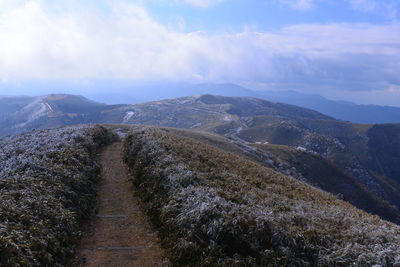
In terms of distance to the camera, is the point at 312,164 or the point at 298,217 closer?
the point at 298,217

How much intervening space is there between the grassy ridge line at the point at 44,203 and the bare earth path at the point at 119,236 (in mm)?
704

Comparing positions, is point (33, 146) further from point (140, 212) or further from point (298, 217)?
point (298, 217)

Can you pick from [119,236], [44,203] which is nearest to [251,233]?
[119,236]

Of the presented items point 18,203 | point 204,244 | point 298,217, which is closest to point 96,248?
point 18,203

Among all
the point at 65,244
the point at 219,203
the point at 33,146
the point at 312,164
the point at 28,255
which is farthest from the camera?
the point at 312,164

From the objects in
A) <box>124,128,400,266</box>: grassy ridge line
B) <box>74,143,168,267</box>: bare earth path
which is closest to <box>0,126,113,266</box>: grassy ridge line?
<box>74,143,168,267</box>: bare earth path

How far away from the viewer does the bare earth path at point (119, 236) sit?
12.5 metres

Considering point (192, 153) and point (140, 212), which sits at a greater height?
point (192, 153)

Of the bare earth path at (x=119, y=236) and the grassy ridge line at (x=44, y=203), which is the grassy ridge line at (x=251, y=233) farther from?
the grassy ridge line at (x=44, y=203)

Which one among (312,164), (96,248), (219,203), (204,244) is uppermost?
(219,203)

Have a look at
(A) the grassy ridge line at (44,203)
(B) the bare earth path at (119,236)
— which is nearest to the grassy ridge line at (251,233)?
(B) the bare earth path at (119,236)

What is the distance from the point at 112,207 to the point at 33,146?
1048 centimetres

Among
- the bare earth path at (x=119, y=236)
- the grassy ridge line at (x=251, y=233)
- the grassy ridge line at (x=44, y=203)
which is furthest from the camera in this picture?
the bare earth path at (x=119, y=236)

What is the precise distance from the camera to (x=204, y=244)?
1160 cm
